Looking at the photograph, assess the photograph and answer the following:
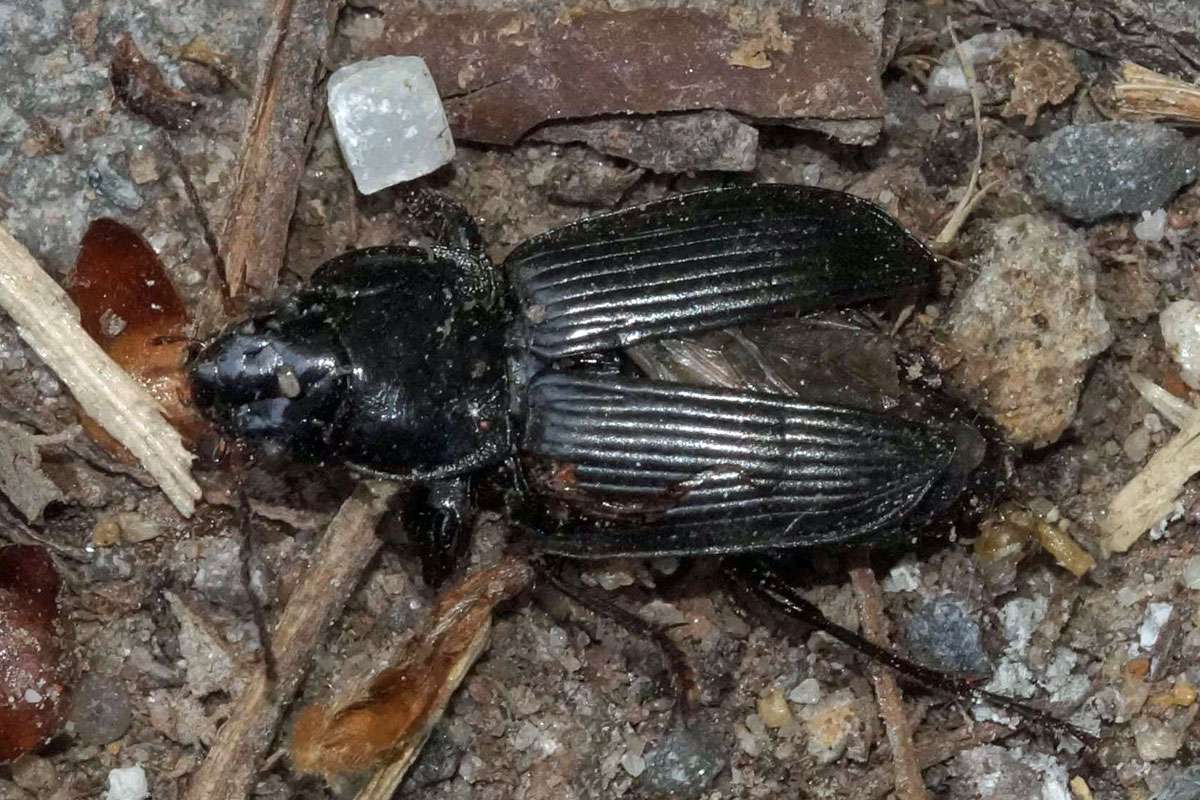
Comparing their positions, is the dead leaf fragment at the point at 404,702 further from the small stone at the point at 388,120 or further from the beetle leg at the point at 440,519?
the small stone at the point at 388,120

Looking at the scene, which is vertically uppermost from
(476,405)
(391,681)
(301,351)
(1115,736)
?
(301,351)

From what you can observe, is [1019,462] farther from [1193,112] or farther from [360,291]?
[360,291]

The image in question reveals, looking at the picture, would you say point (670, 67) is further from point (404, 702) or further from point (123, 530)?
point (123, 530)

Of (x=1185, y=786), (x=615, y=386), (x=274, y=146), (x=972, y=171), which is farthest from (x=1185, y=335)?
(x=274, y=146)

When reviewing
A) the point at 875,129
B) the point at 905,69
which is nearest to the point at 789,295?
the point at 875,129

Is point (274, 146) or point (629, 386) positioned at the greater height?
point (274, 146)

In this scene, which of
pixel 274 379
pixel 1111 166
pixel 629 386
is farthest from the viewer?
pixel 1111 166

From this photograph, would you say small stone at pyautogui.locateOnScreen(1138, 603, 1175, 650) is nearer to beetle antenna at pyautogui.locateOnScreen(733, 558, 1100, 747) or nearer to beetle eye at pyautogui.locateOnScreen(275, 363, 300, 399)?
beetle antenna at pyautogui.locateOnScreen(733, 558, 1100, 747)

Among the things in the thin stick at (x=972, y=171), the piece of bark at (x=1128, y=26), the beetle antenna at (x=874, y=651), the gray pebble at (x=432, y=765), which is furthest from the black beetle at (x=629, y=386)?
the piece of bark at (x=1128, y=26)
